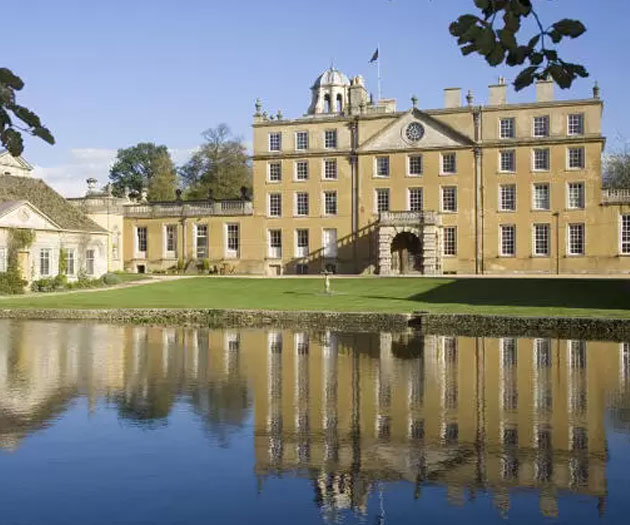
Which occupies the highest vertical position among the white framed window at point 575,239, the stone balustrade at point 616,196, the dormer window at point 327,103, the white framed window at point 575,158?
the dormer window at point 327,103

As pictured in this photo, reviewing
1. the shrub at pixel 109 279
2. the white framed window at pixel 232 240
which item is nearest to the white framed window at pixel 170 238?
the white framed window at pixel 232 240

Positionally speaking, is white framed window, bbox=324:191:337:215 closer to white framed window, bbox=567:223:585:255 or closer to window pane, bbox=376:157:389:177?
window pane, bbox=376:157:389:177

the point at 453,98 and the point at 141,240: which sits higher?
the point at 453,98

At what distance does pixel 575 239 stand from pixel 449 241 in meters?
7.51

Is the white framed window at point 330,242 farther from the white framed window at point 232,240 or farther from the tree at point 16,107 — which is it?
the tree at point 16,107

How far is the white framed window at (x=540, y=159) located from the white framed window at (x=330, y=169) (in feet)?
41.4

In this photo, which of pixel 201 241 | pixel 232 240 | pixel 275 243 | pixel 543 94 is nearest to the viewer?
pixel 543 94

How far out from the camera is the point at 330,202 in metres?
53.2

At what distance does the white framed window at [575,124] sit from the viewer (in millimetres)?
48219

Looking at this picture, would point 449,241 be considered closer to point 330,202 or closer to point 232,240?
point 330,202

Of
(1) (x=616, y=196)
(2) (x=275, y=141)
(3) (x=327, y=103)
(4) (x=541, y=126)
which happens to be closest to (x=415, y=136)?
(4) (x=541, y=126)

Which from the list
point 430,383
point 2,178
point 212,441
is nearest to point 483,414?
point 430,383

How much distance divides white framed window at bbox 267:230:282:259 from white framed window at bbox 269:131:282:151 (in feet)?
18.5

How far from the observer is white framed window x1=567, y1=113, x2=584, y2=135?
48.2 meters
